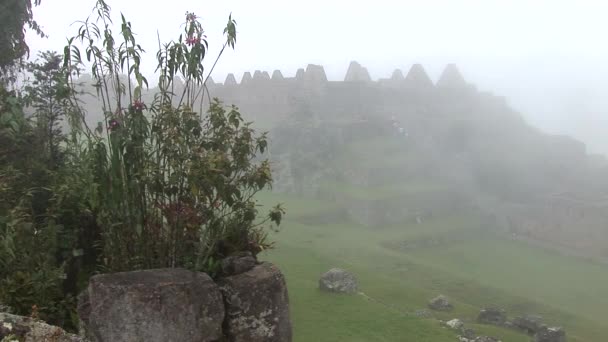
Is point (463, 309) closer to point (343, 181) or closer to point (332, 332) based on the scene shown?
point (332, 332)

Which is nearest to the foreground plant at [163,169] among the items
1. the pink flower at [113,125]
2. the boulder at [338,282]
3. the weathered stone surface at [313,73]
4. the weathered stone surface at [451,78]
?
the pink flower at [113,125]

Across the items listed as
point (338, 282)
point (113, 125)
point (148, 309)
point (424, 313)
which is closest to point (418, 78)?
point (424, 313)

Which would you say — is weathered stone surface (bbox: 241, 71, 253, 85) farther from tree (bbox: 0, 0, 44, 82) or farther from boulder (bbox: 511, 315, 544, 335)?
tree (bbox: 0, 0, 44, 82)

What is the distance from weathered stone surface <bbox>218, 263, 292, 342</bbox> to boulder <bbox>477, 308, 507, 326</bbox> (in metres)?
10.8

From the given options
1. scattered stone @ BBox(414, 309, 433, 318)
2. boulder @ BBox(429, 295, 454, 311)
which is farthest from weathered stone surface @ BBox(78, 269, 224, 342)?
boulder @ BBox(429, 295, 454, 311)

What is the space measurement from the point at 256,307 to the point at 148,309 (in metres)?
1.01

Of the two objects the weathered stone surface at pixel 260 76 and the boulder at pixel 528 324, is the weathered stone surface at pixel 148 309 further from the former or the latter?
the weathered stone surface at pixel 260 76

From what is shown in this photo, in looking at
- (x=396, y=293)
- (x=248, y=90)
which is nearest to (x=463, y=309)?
(x=396, y=293)

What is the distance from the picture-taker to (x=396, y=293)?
15.8m

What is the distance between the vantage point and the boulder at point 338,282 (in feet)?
38.6

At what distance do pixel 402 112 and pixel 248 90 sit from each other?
1210 cm

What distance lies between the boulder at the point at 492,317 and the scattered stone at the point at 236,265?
11.0m

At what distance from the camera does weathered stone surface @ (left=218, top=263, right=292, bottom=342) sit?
487 cm

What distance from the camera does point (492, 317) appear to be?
14.5 metres
